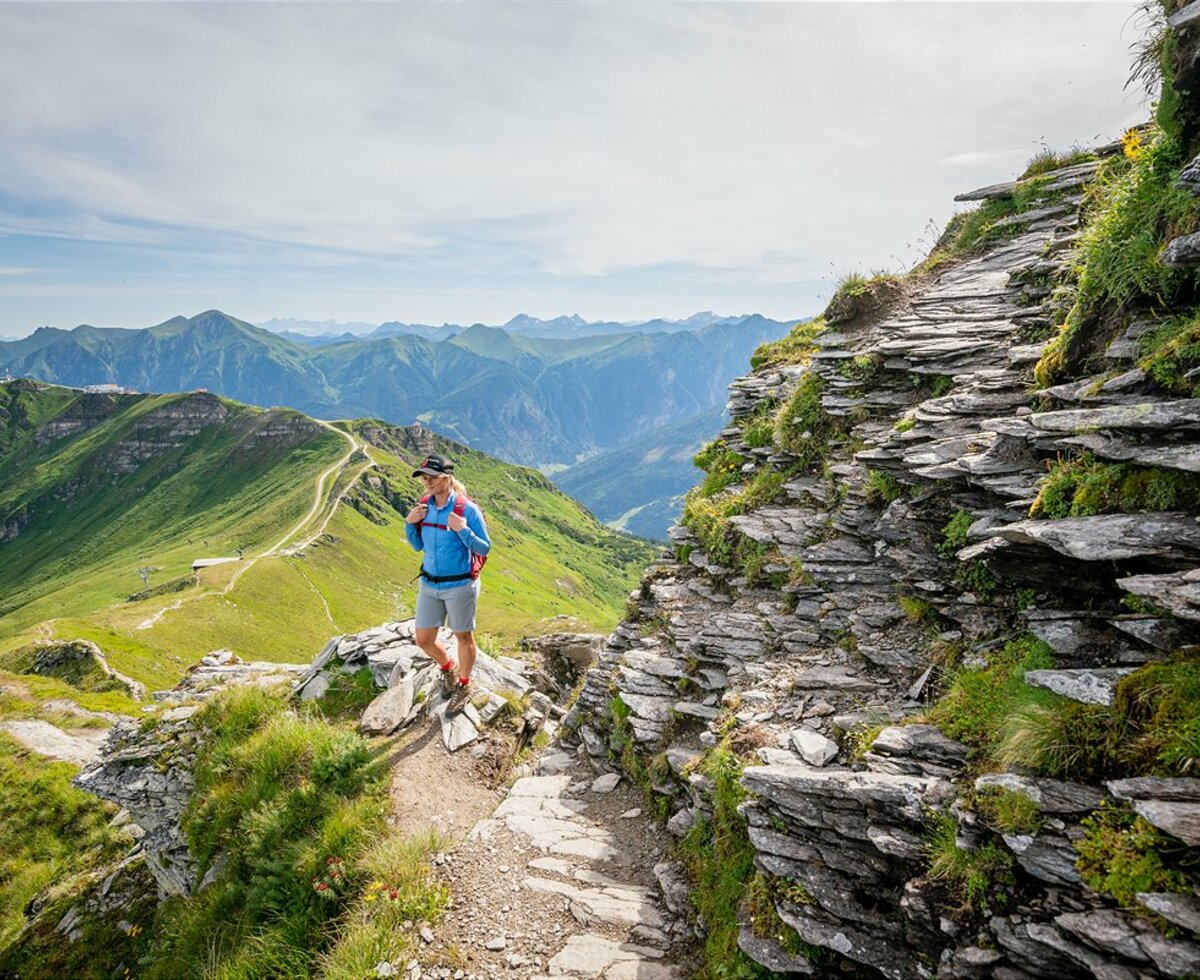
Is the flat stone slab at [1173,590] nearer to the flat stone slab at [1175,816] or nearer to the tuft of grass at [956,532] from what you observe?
the flat stone slab at [1175,816]

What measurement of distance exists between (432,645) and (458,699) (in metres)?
1.44

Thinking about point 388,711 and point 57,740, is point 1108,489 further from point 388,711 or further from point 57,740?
point 57,740

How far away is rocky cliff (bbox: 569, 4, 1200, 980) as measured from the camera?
16.5 ft

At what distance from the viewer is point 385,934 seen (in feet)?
25.7

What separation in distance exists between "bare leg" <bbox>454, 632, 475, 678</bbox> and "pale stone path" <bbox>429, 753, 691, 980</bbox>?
3.39 meters

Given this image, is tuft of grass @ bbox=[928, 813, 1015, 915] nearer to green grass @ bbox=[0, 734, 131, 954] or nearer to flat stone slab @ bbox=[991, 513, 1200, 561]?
flat stone slab @ bbox=[991, 513, 1200, 561]

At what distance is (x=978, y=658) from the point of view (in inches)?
290

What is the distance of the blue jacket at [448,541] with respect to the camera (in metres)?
12.1

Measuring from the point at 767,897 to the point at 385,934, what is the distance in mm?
4948

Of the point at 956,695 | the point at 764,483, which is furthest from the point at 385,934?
the point at 764,483

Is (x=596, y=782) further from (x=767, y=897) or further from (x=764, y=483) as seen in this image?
(x=764, y=483)

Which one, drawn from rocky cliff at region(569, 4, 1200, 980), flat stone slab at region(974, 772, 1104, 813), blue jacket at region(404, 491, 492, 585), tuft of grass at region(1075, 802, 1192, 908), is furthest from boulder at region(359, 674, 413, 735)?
tuft of grass at region(1075, 802, 1192, 908)

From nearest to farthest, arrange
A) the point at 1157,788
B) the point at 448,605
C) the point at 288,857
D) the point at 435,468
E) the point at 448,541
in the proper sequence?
the point at 1157,788
the point at 288,857
the point at 435,468
the point at 448,541
the point at 448,605

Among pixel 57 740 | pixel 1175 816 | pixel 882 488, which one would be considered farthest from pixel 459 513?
pixel 57 740
